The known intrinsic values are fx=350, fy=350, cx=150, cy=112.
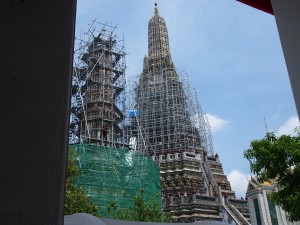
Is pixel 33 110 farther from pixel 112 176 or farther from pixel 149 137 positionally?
pixel 149 137

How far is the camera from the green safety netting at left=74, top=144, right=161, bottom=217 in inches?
674

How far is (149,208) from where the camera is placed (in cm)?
1525

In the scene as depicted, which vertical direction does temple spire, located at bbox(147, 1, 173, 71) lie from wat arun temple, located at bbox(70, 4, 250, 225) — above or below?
above

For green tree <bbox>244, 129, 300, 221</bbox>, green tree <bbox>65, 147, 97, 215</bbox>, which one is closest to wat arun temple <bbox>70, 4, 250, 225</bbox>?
green tree <bbox>65, 147, 97, 215</bbox>

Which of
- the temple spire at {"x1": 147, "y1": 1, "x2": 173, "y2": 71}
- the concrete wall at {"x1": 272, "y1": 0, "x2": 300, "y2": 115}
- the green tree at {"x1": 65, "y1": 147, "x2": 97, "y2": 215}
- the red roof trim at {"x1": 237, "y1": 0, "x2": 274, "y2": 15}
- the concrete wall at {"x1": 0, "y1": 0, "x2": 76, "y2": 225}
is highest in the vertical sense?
the temple spire at {"x1": 147, "y1": 1, "x2": 173, "y2": 71}

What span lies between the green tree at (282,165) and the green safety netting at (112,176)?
1026 cm

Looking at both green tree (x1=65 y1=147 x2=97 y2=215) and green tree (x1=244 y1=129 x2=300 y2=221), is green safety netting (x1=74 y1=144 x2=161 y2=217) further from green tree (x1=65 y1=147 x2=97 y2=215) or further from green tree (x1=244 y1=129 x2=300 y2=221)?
green tree (x1=244 y1=129 x2=300 y2=221)

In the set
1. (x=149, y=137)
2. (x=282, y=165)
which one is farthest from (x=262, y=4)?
(x=149, y=137)

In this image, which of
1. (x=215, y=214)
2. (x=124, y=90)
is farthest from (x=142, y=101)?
(x=215, y=214)

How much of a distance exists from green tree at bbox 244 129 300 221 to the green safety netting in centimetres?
1026

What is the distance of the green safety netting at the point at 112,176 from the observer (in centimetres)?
1711

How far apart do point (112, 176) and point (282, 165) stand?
11850mm

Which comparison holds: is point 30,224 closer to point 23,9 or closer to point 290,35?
point 23,9

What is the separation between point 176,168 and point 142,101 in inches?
396
